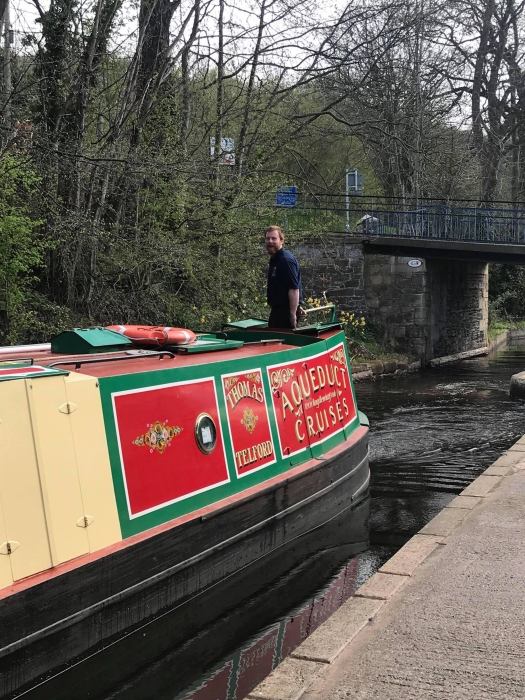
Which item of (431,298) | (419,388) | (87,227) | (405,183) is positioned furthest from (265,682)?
(405,183)

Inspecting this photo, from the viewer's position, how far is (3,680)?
337 centimetres

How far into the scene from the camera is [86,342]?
524cm

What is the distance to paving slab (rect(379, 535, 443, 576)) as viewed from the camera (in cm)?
441

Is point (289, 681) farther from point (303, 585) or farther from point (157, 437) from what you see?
point (303, 585)

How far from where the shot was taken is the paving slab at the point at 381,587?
4.00 m

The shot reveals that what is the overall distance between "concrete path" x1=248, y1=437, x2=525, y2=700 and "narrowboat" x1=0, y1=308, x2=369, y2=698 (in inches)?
41.6

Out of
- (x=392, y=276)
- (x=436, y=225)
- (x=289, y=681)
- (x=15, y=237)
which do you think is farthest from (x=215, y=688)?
(x=436, y=225)

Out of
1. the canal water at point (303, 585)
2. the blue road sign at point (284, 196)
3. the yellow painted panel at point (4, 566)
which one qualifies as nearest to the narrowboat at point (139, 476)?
the yellow painted panel at point (4, 566)

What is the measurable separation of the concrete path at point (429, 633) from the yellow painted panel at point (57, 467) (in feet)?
3.80

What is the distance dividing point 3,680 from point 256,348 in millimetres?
3479

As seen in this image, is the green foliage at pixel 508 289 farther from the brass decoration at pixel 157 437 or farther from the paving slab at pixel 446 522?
the brass decoration at pixel 157 437

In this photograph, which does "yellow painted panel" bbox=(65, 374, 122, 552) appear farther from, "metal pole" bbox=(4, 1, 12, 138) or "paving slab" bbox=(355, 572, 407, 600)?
"metal pole" bbox=(4, 1, 12, 138)

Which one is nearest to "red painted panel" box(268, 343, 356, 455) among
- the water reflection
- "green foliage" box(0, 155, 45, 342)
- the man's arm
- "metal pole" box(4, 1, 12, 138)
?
the man's arm

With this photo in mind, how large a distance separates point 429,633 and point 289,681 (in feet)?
2.49
